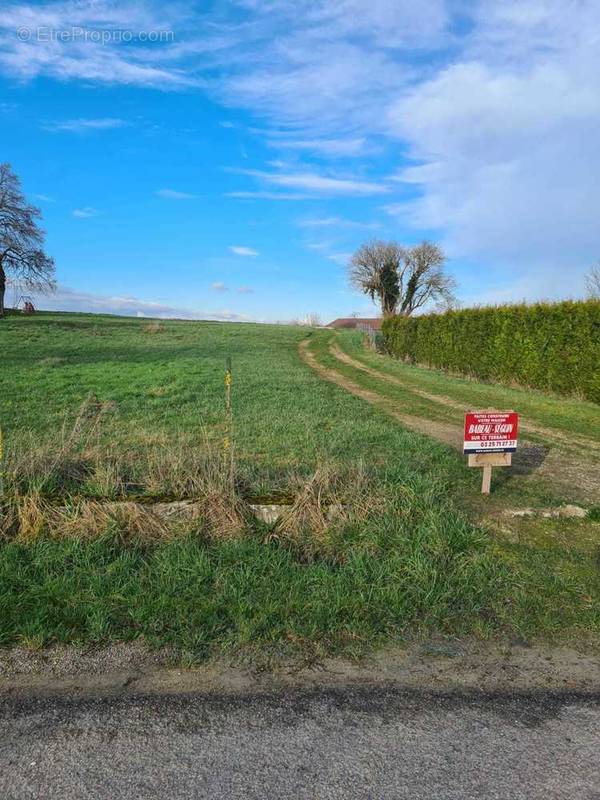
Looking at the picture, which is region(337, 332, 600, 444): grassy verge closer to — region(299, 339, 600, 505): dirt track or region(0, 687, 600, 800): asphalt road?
region(299, 339, 600, 505): dirt track

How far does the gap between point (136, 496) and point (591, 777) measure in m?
3.86

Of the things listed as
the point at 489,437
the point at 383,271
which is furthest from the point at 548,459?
the point at 383,271

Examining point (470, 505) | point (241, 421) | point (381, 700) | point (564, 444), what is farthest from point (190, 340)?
point (381, 700)

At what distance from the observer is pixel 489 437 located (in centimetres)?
569

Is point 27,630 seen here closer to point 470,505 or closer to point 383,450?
point 470,505

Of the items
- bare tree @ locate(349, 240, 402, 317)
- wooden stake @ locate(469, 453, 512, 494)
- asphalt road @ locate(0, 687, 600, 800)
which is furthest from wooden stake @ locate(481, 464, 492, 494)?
bare tree @ locate(349, 240, 402, 317)

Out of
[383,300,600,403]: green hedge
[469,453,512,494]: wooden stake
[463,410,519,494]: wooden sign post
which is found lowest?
[469,453,512,494]: wooden stake

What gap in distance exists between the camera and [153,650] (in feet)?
10.5

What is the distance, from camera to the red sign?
5.62m

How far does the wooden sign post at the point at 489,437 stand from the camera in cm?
562

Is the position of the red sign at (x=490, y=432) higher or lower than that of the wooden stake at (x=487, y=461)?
higher

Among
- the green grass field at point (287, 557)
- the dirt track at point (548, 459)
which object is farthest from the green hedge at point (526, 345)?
the green grass field at point (287, 557)

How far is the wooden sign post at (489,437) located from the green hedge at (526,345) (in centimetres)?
1032

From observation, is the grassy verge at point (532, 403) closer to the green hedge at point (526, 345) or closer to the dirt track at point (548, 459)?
the green hedge at point (526, 345)
